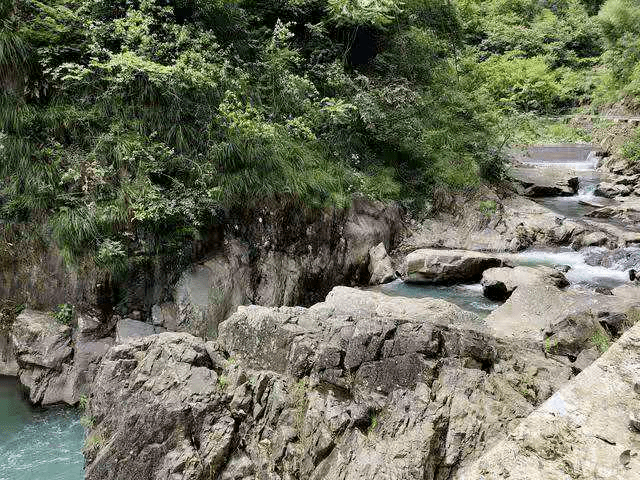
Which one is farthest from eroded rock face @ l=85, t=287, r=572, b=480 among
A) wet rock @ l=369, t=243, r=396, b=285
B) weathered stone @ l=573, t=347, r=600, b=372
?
wet rock @ l=369, t=243, r=396, b=285

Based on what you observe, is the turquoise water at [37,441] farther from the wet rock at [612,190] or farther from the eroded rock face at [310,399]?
the wet rock at [612,190]

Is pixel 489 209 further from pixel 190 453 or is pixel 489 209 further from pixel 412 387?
pixel 190 453

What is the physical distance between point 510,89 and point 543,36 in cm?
953

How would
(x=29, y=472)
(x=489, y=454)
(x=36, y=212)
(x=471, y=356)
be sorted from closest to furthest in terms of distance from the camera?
(x=489, y=454), (x=471, y=356), (x=29, y=472), (x=36, y=212)

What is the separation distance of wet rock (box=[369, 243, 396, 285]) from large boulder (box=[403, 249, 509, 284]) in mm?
406

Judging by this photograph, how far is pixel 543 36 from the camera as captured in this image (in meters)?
32.0

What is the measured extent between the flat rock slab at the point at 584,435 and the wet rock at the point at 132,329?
7.39 metres

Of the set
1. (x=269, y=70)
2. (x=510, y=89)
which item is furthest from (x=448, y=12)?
(x=269, y=70)

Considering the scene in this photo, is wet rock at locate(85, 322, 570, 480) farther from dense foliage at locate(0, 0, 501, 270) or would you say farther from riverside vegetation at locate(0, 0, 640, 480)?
dense foliage at locate(0, 0, 501, 270)

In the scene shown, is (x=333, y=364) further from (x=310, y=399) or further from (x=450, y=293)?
(x=450, y=293)

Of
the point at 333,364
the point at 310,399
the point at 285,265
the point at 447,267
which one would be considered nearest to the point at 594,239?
the point at 447,267

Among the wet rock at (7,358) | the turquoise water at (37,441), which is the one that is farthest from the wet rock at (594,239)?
the wet rock at (7,358)

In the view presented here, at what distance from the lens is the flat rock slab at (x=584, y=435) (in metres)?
1.48

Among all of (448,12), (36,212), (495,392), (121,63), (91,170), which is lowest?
(495,392)
